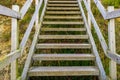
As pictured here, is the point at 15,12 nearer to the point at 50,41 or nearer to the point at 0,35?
the point at 50,41

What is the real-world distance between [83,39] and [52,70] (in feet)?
5.75

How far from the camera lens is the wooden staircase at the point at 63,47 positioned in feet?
12.7

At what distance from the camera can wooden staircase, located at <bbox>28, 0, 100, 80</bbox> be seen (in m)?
3.89

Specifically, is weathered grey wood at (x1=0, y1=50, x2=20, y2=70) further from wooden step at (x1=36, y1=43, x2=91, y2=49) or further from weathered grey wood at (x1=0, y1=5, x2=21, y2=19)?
wooden step at (x1=36, y1=43, x2=91, y2=49)

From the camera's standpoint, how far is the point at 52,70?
3.84 m

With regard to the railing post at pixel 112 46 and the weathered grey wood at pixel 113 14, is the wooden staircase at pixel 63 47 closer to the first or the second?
the railing post at pixel 112 46

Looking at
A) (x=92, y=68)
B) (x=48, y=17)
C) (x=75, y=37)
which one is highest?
(x=48, y=17)

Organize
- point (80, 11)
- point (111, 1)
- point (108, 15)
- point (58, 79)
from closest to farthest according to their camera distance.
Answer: point (108, 15) → point (58, 79) → point (80, 11) → point (111, 1)

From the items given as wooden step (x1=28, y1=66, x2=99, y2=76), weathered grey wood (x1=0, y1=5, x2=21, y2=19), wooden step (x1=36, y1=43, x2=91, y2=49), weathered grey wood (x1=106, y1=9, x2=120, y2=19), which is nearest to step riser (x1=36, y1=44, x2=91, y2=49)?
wooden step (x1=36, y1=43, x2=91, y2=49)

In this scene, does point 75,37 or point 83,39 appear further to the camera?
point 83,39

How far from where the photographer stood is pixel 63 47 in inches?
182

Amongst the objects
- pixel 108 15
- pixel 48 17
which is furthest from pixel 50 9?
pixel 108 15

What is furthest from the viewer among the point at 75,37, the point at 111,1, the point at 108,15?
the point at 111,1

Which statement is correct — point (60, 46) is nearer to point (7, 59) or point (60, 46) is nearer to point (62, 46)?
point (62, 46)
